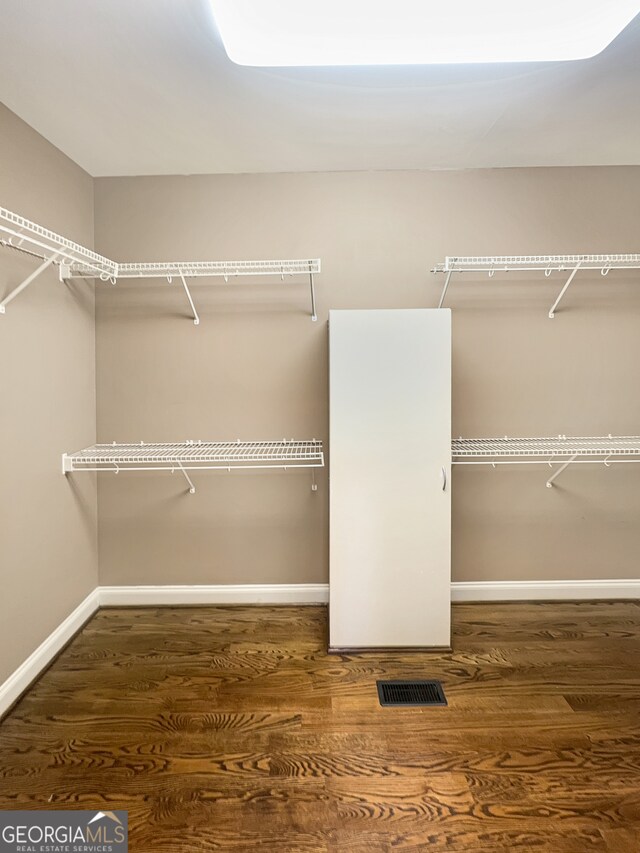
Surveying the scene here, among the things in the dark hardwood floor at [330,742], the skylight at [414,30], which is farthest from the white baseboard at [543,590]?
the skylight at [414,30]

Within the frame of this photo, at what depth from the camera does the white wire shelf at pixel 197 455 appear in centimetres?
245

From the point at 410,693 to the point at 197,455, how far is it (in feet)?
4.93

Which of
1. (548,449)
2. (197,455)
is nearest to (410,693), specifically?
(548,449)

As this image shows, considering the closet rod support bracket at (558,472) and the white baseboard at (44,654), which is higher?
the closet rod support bracket at (558,472)

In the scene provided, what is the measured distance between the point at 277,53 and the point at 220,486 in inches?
80.4

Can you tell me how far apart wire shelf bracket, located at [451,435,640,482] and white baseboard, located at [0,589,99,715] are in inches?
86.1

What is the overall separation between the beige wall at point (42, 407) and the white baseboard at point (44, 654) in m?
0.04

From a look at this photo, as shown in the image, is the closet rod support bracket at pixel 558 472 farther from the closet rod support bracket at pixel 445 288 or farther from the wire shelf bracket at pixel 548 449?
the closet rod support bracket at pixel 445 288

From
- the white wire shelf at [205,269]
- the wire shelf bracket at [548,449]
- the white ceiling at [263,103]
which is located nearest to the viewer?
the white ceiling at [263,103]

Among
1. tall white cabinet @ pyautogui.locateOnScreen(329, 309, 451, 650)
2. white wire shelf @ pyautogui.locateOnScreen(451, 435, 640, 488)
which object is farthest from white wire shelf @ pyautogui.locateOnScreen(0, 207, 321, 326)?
white wire shelf @ pyautogui.locateOnScreen(451, 435, 640, 488)

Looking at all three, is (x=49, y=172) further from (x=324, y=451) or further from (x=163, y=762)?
(x=163, y=762)

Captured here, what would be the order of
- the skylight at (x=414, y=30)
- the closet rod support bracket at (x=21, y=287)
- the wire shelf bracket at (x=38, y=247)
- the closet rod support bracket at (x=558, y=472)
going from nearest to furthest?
the skylight at (x=414, y=30), the wire shelf bracket at (x=38, y=247), the closet rod support bracket at (x=21, y=287), the closet rod support bracket at (x=558, y=472)

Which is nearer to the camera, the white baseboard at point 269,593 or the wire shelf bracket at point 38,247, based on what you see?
the wire shelf bracket at point 38,247

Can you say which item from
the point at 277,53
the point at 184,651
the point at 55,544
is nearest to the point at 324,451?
the point at 184,651
